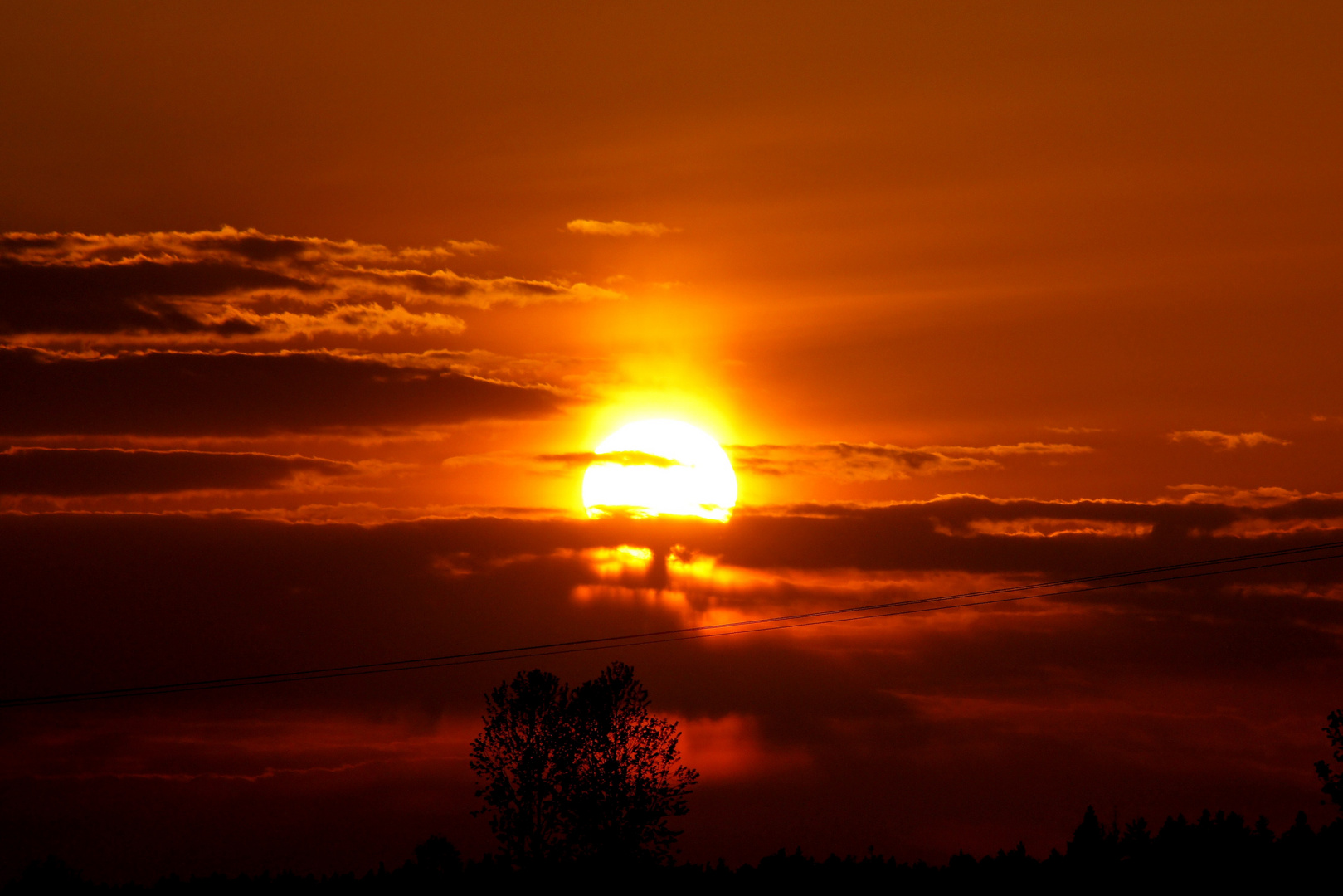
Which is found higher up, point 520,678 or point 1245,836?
point 520,678

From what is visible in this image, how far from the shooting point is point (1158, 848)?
5494 centimetres

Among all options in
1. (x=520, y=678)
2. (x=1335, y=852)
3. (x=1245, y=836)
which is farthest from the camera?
(x=520, y=678)

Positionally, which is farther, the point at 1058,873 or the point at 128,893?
the point at 128,893

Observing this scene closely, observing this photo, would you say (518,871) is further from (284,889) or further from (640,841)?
(640,841)

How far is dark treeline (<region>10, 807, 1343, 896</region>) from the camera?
174ft

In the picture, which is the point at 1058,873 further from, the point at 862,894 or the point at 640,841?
the point at 640,841

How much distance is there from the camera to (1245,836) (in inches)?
2235

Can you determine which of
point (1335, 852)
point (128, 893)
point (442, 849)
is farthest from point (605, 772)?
point (1335, 852)

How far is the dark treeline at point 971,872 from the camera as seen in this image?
53.1m

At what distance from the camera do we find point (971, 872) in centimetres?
5659

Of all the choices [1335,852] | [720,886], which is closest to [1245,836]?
[1335,852]

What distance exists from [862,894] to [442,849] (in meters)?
36.9

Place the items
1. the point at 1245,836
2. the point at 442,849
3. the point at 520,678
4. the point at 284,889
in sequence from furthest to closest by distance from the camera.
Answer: the point at 520,678, the point at 442,849, the point at 284,889, the point at 1245,836

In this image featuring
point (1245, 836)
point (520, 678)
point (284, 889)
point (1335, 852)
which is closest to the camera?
point (1335, 852)
